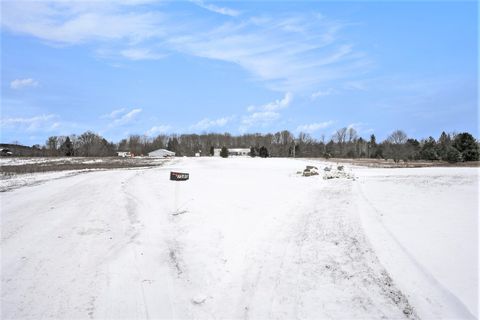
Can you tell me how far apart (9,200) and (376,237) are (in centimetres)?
1636

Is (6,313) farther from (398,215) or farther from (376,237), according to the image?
(398,215)

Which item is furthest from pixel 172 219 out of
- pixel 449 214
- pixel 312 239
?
pixel 449 214

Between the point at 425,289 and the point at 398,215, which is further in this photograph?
the point at 398,215

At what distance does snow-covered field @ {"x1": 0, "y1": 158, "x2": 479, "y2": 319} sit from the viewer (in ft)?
25.1

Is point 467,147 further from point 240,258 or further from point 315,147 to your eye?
point 315,147

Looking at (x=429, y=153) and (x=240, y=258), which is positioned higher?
(x=429, y=153)

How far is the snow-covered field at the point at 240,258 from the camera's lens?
7645 millimetres

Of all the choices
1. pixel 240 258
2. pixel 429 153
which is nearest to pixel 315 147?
pixel 429 153

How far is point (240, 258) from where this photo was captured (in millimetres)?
10180

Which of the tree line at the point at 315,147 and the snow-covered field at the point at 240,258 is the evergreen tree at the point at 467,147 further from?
the snow-covered field at the point at 240,258

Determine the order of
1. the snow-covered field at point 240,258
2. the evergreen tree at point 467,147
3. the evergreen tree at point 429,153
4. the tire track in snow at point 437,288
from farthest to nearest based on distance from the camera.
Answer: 1. the evergreen tree at point 429,153
2. the evergreen tree at point 467,147
3. the snow-covered field at point 240,258
4. the tire track in snow at point 437,288

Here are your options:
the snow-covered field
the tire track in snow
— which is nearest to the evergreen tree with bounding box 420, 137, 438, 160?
the snow-covered field

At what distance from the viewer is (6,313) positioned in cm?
734

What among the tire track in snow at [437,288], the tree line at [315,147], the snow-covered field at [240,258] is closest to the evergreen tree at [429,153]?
the tree line at [315,147]
